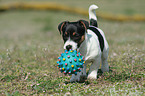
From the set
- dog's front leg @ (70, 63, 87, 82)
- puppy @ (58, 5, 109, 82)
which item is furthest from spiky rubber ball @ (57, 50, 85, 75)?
dog's front leg @ (70, 63, 87, 82)

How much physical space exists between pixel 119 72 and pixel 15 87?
260 cm

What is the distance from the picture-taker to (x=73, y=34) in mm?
4641

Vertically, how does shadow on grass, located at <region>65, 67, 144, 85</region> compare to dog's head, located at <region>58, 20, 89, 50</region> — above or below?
below

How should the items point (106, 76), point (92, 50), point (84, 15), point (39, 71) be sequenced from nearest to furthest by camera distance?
point (92, 50) < point (106, 76) < point (39, 71) < point (84, 15)

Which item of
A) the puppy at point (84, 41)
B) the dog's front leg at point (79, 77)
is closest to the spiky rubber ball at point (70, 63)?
the puppy at point (84, 41)

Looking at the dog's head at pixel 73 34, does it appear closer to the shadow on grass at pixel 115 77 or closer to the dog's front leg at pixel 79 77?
the dog's front leg at pixel 79 77

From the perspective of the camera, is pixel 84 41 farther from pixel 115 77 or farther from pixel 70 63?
pixel 115 77

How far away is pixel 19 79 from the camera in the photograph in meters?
5.81

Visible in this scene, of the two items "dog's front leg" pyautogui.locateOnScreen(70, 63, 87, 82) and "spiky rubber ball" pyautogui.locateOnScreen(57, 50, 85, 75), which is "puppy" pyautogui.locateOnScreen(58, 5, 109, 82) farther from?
"spiky rubber ball" pyautogui.locateOnScreen(57, 50, 85, 75)

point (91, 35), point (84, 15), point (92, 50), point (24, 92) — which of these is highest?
point (84, 15)

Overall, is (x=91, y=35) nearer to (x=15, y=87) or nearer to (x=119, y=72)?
(x=119, y=72)

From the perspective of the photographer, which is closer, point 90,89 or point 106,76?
point 90,89

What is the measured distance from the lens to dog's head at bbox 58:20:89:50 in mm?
4629

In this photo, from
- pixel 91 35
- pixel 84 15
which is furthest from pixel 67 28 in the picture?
pixel 84 15
